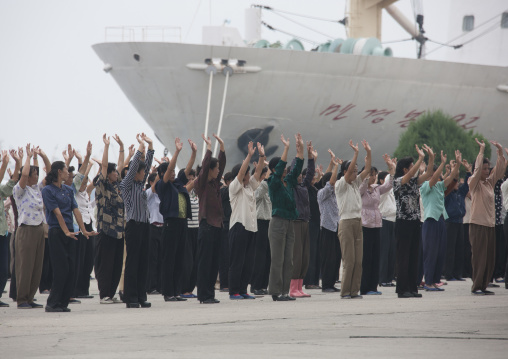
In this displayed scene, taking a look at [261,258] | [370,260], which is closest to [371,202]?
[370,260]

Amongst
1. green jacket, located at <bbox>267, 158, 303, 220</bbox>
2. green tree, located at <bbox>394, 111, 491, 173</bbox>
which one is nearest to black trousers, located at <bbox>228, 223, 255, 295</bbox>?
green jacket, located at <bbox>267, 158, 303, 220</bbox>

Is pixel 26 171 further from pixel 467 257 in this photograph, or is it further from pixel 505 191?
pixel 467 257

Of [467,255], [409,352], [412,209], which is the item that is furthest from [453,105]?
[409,352]

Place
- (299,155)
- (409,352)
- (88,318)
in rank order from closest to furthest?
(409,352), (88,318), (299,155)

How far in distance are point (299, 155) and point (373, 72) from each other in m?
28.4

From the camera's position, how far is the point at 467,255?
15953mm

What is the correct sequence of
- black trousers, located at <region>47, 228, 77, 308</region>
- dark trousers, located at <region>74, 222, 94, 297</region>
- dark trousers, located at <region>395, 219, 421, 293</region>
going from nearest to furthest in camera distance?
black trousers, located at <region>47, 228, 77, 308</region>
dark trousers, located at <region>395, 219, 421, 293</region>
dark trousers, located at <region>74, 222, 94, 297</region>

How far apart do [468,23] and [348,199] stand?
41951 millimetres

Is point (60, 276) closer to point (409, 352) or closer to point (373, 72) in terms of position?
point (409, 352)

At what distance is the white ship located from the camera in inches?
1436

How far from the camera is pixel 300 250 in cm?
1171

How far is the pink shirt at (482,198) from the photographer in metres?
11.0

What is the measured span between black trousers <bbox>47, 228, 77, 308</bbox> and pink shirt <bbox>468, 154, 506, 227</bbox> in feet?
16.2

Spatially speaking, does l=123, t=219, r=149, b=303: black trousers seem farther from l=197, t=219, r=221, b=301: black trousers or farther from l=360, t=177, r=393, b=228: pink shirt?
l=360, t=177, r=393, b=228: pink shirt
